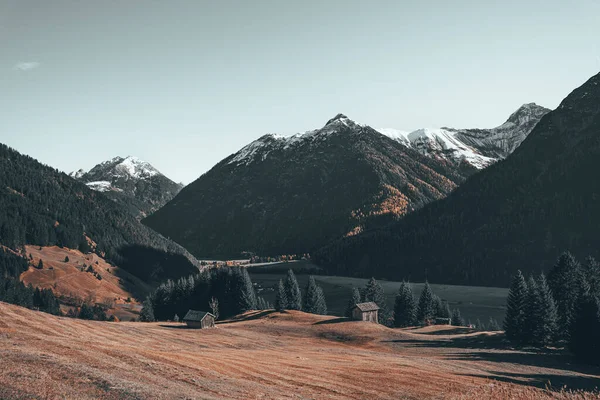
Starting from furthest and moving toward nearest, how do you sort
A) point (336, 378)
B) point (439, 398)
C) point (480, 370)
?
1. point (480, 370)
2. point (336, 378)
3. point (439, 398)

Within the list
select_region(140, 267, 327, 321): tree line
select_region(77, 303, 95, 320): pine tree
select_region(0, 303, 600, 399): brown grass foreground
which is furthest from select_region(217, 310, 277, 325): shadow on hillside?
select_region(77, 303, 95, 320): pine tree

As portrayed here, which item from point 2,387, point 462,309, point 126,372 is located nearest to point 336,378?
point 126,372

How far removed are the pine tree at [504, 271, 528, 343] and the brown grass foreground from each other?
346 centimetres

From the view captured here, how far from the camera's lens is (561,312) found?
98188 mm

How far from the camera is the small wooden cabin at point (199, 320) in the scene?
114875 mm

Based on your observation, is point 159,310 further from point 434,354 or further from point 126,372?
point 126,372

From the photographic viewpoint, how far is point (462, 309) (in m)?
189

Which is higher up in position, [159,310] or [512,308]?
[512,308]

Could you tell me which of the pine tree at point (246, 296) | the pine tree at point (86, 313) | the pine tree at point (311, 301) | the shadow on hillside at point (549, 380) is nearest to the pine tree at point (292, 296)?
the pine tree at point (311, 301)

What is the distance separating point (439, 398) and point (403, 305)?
310ft

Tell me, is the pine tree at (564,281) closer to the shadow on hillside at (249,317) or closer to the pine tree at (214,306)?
the shadow on hillside at (249,317)

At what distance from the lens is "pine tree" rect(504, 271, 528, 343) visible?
3676 inches

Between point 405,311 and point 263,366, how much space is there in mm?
88991

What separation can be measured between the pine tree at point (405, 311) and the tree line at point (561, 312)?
39592 millimetres
